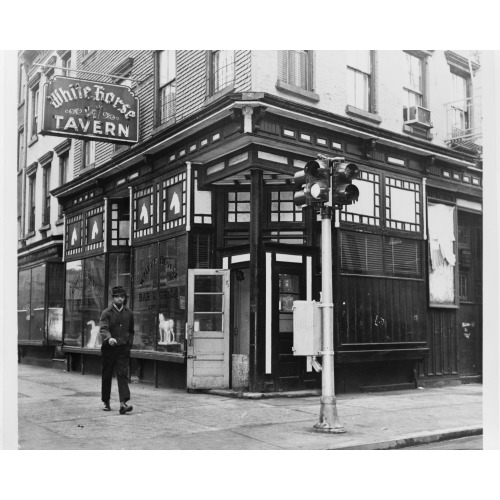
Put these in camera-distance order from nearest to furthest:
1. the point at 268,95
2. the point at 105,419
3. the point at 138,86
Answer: the point at 105,419 → the point at 268,95 → the point at 138,86

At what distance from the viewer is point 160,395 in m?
12.1

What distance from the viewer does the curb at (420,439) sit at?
8328 mm

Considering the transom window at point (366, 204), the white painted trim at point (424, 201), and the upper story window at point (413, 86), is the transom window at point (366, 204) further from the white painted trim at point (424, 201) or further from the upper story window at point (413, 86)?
the upper story window at point (413, 86)

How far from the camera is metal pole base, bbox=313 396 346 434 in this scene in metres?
8.95

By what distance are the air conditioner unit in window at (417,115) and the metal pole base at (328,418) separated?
21.2ft

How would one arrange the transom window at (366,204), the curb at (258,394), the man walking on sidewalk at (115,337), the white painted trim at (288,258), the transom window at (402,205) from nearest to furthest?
1. the man walking on sidewalk at (115,337)
2. the curb at (258,394)
3. the white painted trim at (288,258)
4. the transom window at (366,204)
5. the transom window at (402,205)

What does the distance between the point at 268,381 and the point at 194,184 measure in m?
3.81

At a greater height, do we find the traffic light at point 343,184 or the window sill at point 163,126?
the window sill at point 163,126

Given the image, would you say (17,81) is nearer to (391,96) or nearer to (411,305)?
(391,96)

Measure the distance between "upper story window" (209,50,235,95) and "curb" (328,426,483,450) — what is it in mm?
6416

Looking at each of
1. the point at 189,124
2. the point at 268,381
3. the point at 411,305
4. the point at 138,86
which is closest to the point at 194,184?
the point at 189,124

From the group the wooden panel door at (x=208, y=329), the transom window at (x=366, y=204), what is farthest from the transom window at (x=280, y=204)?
the wooden panel door at (x=208, y=329)

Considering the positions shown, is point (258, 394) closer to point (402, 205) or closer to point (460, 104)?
point (402, 205)

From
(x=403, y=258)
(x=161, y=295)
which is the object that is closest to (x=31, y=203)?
(x=161, y=295)
